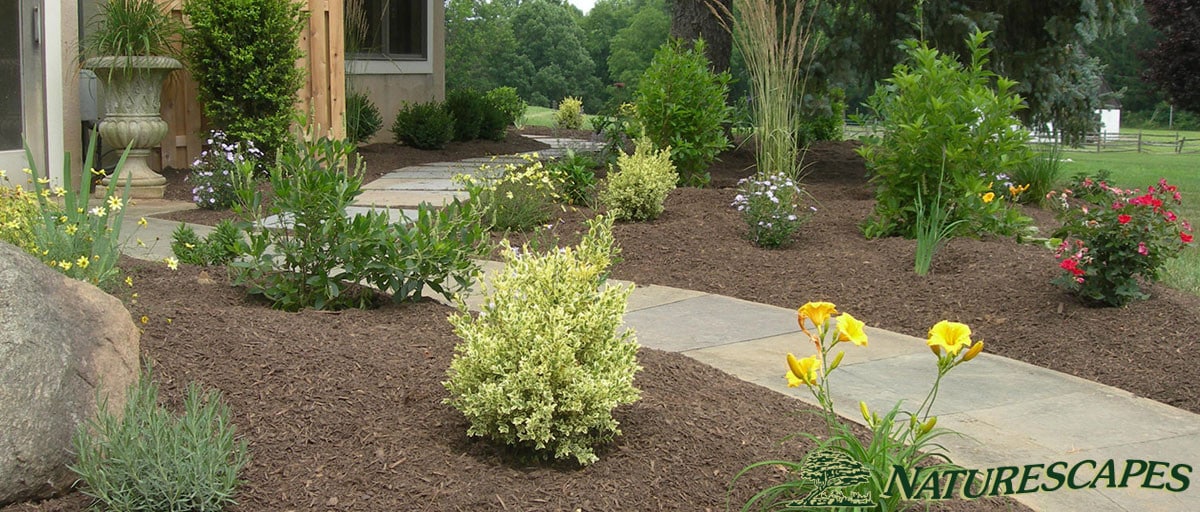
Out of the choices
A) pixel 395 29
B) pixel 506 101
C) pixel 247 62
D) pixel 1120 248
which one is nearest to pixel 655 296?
pixel 1120 248

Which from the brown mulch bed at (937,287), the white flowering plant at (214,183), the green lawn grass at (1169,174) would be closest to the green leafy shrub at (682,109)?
the brown mulch bed at (937,287)

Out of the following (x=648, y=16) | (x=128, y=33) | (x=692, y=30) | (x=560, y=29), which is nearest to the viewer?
(x=128, y=33)

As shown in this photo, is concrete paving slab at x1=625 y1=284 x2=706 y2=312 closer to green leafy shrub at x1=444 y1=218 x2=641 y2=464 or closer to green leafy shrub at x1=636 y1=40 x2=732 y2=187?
green leafy shrub at x1=444 y1=218 x2=641 y2=464

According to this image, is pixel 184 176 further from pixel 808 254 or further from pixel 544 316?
pixel 544 316

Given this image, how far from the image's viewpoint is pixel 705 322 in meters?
5.07

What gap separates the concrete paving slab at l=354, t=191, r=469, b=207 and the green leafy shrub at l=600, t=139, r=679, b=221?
1.46 metres

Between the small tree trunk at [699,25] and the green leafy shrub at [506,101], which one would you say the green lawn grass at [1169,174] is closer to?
the small tree trunk at [699,25]

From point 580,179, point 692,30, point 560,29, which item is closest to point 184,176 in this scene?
point 580,179

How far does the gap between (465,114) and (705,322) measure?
9.30m

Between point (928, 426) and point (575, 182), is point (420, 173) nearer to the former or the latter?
point (575, 182)

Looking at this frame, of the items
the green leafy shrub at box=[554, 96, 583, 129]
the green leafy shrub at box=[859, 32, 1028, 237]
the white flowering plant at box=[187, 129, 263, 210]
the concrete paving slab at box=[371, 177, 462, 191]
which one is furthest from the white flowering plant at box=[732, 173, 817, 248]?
the green leafy shrub at box=[554, 96, 583, 129]

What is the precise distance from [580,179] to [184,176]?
364 cm

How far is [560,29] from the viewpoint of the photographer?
4059 cm

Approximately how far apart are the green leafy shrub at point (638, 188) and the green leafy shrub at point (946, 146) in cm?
139
